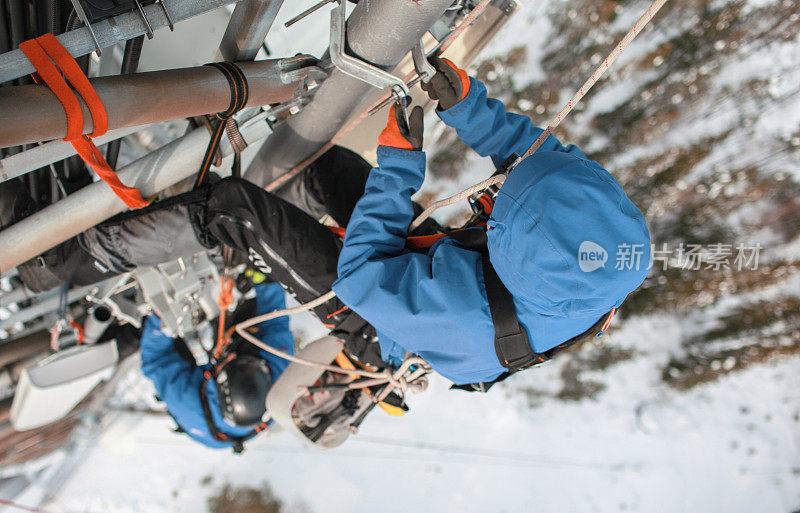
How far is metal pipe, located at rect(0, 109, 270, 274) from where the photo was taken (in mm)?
1311

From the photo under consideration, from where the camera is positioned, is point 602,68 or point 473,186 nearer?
point 602,68

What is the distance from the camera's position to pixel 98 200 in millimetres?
1322

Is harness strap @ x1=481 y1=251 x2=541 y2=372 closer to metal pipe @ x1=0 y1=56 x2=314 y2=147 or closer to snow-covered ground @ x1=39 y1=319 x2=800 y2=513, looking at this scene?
metal pipe @ x1=0 y1=56 x2=314 y2=147

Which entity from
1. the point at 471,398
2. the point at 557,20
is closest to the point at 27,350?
the point at 471,398

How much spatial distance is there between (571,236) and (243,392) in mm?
1841

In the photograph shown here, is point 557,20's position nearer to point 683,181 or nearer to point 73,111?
point 683,181

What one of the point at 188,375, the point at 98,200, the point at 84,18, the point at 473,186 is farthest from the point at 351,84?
the point at 188,375

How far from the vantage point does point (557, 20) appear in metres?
4.75

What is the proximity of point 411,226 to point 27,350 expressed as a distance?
2778mm

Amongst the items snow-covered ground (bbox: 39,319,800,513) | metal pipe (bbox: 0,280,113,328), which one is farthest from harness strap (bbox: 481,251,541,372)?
snow-covered ground (bbox: 39,319,800,513)

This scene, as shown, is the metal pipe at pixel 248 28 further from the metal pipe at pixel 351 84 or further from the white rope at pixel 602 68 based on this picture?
the white rope at pixel 602 68

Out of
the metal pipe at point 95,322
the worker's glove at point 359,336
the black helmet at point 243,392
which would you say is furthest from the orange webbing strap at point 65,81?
the metal pipe at point 95,322

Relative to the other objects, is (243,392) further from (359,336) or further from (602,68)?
(602,68)

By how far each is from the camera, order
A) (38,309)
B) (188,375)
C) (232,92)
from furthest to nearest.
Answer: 1. (188,375)
2. (38,309)
3. (232,92)
